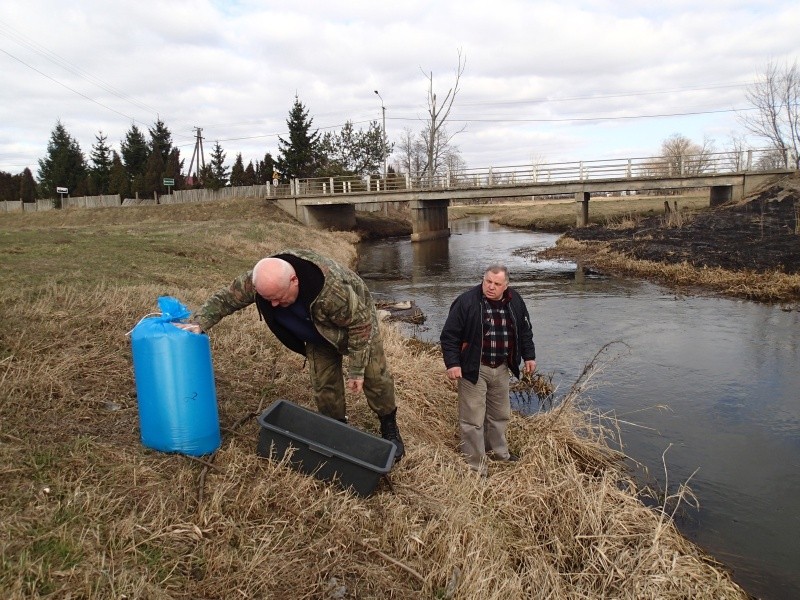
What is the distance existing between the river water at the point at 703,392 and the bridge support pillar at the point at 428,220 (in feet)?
64.9

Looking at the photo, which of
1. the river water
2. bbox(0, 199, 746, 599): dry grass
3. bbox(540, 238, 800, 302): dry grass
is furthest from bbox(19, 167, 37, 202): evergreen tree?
bbox(0, 199, 746, 599): dry grass

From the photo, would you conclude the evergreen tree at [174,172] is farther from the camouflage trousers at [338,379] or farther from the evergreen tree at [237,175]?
the camouflage trousers at [338,379]

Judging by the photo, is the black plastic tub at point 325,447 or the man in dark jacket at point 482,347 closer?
the black plastic tub at point 325,447

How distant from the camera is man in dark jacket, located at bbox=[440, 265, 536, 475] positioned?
16.3 ft

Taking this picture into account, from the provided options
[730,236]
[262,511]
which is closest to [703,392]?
[262,511]

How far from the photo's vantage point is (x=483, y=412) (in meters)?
5.16

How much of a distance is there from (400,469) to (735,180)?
33143 millimetres

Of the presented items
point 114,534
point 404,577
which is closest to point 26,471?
point 114,534

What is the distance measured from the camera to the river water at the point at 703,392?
4.84 meters

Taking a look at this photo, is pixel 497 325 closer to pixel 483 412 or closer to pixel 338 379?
pixel 483 412

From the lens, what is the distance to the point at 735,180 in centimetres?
3133

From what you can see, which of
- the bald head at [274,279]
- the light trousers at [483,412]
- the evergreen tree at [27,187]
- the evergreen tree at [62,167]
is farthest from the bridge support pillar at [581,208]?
the evergreen tree at [27,187]

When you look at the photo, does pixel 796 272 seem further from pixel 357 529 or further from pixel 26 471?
pixel 26 471

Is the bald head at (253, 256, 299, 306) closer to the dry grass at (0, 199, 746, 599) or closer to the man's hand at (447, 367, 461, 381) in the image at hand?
the dry grass at (0, 199, 746, 599)
